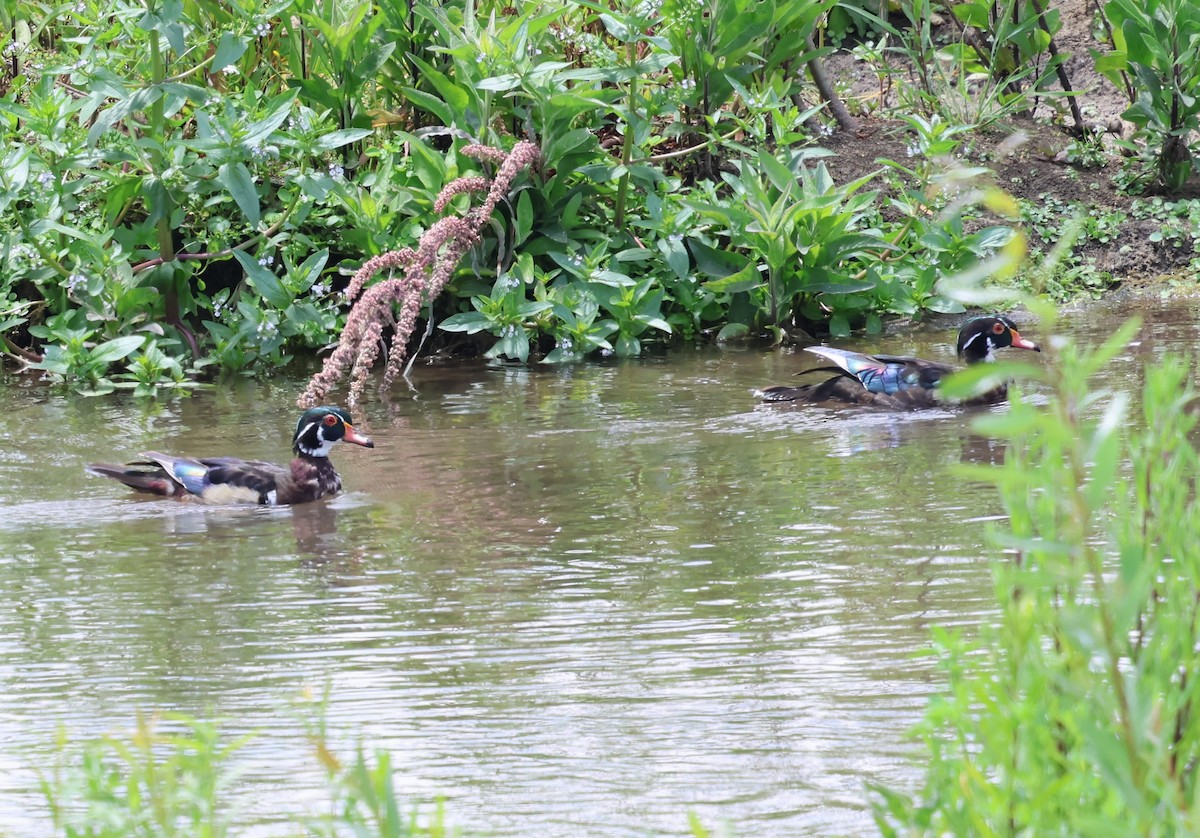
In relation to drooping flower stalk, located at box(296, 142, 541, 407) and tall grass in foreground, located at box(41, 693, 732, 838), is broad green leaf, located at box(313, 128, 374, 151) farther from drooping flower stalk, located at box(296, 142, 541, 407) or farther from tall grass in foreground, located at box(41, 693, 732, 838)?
tall grass in foreground, located at box(41, 693, 732, 838)

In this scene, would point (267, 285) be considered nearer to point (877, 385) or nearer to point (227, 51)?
point (227, 51)

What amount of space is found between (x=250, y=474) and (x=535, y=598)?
6.98ft

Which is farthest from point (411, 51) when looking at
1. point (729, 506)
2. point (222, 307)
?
point (729, 506)

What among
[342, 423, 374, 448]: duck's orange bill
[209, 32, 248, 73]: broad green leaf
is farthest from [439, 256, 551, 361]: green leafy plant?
[342, 423, 374, 448]: duck's orange bill

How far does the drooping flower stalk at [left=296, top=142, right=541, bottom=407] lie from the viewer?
8227 mm

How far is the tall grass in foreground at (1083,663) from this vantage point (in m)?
1.77

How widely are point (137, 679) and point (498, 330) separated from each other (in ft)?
17.3

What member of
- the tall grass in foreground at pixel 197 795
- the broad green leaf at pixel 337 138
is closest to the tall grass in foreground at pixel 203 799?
the tall grass in foreground at pixel 197 795

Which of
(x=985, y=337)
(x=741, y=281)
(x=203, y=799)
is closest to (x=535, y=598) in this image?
(x=203, y=799)

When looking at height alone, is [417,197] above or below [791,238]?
above

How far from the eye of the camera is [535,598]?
4863 mm

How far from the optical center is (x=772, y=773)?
329 centimetres

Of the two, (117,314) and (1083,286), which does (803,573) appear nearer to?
(117,314)

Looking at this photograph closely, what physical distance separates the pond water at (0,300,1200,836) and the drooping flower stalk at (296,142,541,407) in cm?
28
